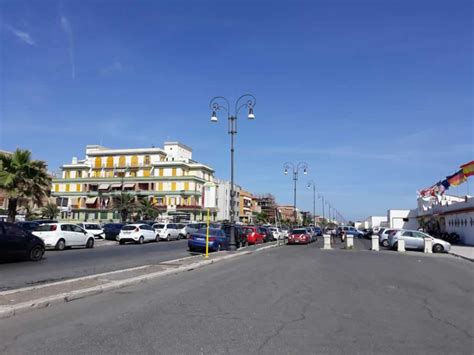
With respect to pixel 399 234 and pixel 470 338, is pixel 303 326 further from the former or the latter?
pixel 399 234

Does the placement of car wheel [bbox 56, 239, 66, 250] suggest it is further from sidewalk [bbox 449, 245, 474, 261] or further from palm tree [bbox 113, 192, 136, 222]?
palm tree [bbox 113, 192, 136, 222]

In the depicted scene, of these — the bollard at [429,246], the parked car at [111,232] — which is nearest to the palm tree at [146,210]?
the parked car at [111,232]

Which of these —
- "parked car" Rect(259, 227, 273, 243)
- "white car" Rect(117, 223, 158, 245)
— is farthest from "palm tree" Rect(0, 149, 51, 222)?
"parked car" Rect(259, 227, 273, 243)

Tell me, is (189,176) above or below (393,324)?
above

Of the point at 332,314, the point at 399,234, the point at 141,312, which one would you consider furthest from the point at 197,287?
the point at 399,234

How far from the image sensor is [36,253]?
18.5 metres

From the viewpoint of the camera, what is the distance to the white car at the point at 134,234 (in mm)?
35491

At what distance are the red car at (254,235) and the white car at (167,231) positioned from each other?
7067 mm

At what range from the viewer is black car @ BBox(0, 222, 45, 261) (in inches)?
674

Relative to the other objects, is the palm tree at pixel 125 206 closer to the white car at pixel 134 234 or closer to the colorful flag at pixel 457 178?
the white car at pixel 134 234

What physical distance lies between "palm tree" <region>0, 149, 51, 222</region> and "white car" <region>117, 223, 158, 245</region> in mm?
6665

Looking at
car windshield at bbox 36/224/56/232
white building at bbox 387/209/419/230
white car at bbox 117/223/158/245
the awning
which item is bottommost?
white car at bbox 117/223/158/245

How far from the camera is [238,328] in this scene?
725 cm

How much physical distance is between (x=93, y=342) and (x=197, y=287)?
18.4 ft
